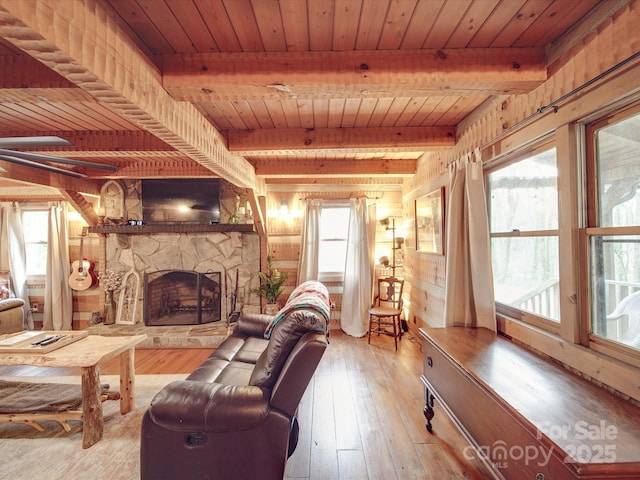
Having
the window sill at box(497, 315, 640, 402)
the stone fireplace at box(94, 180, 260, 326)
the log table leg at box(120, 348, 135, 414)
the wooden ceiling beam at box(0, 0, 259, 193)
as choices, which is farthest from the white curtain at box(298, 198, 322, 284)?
the window sill at box(497, 315, 640, 402)

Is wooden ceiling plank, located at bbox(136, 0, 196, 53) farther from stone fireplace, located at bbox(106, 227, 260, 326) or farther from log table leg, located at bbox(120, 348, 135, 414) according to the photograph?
stone fireplace, located at bbox(106, 227, 260, 326)

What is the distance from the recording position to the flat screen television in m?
4.32

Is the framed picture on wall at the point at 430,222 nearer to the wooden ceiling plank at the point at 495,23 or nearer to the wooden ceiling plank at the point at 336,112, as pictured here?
the wooden ceiling plank at the point at 336,112

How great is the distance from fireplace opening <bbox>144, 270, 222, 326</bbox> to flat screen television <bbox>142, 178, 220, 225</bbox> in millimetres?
848

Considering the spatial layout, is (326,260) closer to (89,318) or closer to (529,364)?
(529,364)

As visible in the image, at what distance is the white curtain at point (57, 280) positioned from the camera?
4609mm

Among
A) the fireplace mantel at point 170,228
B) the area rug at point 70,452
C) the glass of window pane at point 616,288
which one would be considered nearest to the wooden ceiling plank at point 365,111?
the glass of window pane at point 616,288

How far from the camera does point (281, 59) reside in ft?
4.95

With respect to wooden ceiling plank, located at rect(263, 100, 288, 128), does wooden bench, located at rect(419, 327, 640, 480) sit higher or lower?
lower

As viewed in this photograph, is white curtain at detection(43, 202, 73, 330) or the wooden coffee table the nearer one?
the wooden coffee table

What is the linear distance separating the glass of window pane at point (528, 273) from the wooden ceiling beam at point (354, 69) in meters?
1.04

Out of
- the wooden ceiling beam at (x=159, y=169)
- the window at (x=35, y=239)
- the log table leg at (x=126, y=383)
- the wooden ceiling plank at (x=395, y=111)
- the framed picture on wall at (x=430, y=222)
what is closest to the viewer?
the wooden ceiling plank at (x=395, y=111)

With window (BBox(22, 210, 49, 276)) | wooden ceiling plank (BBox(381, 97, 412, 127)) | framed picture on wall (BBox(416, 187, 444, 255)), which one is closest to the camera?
wooden ceiling plank (BBox(381, 97, 412, 127))

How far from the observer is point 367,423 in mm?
2186
